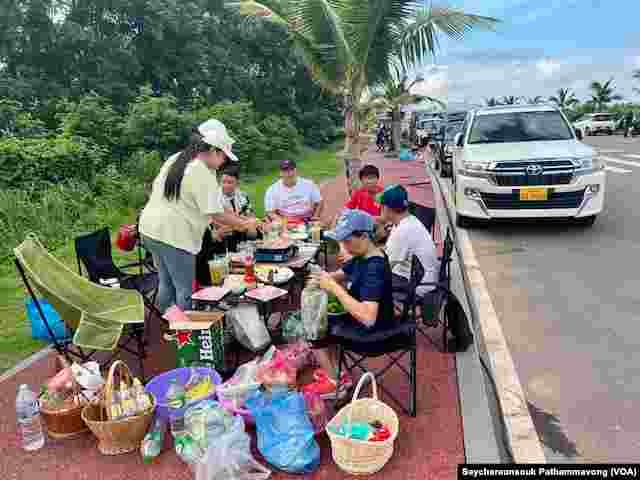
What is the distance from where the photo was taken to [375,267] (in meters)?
3.21

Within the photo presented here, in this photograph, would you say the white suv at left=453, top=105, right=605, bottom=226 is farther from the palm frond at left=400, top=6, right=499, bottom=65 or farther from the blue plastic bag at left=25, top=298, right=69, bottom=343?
the blue plastic bag at left=25, top=298, right=69, bottom=343

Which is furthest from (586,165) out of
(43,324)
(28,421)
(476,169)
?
(28,421)

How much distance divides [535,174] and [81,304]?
634 centimetres

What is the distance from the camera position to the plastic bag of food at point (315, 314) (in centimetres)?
382

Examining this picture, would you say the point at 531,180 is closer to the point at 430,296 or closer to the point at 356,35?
the point at 356,35

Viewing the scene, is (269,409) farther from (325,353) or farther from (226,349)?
(226,349)

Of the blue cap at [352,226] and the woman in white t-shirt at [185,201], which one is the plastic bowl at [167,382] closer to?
the woman in white t-shirt at [185,201]

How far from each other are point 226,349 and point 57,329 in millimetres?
1644

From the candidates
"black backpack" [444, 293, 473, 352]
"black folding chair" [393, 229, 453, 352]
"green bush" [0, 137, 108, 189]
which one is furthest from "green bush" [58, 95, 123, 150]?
"black backpack" [444, 293, 473, 352]

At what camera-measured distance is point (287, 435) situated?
3043 millimetres

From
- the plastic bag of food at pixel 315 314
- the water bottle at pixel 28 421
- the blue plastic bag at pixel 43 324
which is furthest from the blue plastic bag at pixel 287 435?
the blue plastic bag at pixel 43 324

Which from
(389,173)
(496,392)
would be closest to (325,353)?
(496,392)

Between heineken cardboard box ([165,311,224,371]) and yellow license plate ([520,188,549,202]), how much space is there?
5.41 m

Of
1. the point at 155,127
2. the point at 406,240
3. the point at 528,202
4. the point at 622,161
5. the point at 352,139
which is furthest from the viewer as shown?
the point at 622,161
